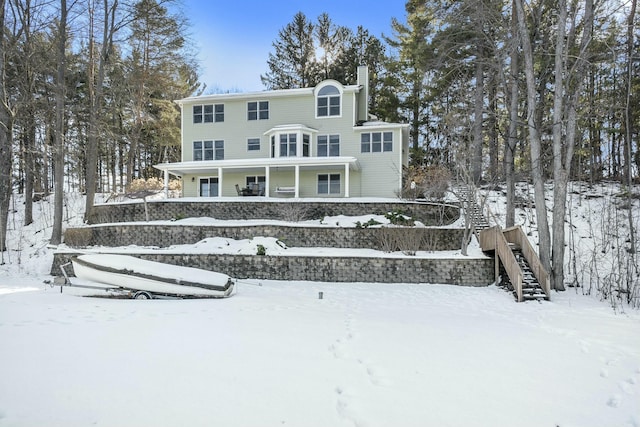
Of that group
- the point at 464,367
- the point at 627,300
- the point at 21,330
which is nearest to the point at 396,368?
the point at 464,367

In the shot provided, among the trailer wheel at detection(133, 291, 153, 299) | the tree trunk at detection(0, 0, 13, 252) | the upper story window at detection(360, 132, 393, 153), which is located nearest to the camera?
the trailer wheel at detection(133, 291, 153, 299)

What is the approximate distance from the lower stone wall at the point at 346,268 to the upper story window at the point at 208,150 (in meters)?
9.50

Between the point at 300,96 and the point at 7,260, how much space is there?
46.1 ft

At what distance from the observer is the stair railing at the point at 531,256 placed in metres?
8.58

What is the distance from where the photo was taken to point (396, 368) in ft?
12.9

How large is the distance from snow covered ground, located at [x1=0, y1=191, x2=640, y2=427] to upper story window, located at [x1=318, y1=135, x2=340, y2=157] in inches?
484

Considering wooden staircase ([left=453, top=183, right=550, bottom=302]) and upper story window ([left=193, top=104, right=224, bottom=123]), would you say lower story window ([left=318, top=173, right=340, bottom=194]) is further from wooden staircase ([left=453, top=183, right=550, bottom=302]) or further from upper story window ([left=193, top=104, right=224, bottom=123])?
wooden staircase ([left=453, top=183, right=550, bottom=302])

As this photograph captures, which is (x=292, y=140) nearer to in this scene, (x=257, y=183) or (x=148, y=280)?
(x=257, y=183)

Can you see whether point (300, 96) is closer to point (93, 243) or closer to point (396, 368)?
point (93, 243)

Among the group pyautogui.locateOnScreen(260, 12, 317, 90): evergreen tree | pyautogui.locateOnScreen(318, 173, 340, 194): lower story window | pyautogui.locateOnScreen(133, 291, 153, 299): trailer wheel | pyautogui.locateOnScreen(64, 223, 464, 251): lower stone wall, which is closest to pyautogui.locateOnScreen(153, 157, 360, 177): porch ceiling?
pyautogui.locateOnScreen(318, 173, 340, 194): lower story window

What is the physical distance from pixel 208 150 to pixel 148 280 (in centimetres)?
1317

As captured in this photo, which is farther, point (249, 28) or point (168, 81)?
point (168, 81)

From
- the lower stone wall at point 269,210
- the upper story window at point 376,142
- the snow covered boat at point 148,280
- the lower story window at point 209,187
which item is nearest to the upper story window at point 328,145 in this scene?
the upper story window at point 376,142

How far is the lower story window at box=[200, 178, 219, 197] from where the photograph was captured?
1997 cm
